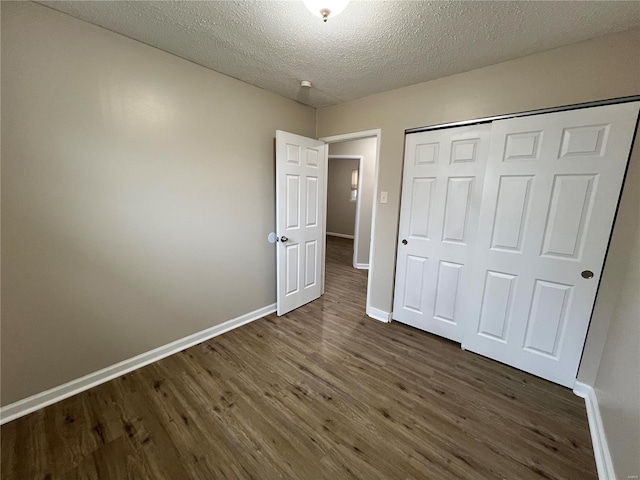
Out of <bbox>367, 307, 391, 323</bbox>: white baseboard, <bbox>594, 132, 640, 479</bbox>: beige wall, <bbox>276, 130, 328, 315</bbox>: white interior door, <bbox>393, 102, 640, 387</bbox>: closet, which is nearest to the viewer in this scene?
<bbox>594, 132, 640, 479</bbox>: beige wall

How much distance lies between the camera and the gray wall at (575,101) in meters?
1.47

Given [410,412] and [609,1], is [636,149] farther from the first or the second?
[410,412]

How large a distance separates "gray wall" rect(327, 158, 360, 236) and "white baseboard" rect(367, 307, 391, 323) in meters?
4.73

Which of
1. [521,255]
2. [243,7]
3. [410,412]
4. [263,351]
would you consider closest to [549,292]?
[521,255]

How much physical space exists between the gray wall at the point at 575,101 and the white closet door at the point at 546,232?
7 cm

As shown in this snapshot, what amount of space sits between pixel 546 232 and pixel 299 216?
217 centimetres

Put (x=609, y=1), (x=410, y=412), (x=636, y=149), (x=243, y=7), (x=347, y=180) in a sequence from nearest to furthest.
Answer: (x=609, y=1) → (x=243, y=7) → (x=636, y=149) → (x=410, y=412) → (x=347, y=180)

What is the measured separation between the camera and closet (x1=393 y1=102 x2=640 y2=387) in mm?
1665

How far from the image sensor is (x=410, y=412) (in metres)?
1.64

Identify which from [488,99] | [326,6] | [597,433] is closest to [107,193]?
[326,6]

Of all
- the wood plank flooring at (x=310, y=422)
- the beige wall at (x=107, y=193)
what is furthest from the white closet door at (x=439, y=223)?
the beige wall at (x=107, y=193)

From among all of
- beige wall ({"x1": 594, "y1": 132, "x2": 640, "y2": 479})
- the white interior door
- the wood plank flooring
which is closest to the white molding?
the white interior door

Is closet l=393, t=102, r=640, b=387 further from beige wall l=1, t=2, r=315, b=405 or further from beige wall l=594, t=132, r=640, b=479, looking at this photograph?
beige wall l=1, t=2, r=315, b=405

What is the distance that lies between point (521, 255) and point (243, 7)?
8.28 ft
